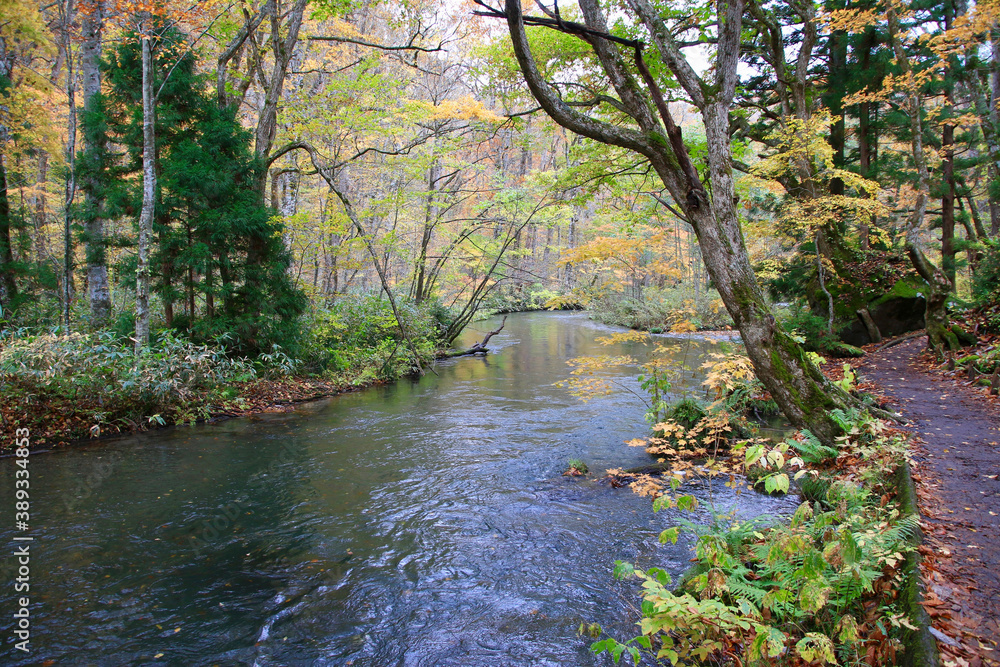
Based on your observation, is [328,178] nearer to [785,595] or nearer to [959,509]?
[785,595]

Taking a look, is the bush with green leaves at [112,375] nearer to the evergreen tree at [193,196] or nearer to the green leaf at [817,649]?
the evergreen tree at [193,196]

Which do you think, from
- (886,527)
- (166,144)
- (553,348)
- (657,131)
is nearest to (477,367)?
(553,348)

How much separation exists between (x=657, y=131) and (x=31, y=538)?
7235mm

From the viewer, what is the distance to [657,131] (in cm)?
507

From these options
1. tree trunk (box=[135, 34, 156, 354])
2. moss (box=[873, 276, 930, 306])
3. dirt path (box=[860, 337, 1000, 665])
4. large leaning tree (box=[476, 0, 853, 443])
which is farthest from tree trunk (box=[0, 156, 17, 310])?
moss (box=[873, 276, 930, 306])

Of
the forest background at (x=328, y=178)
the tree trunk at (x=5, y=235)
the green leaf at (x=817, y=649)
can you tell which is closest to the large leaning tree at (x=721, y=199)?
the forest background at (x=328, y=178)

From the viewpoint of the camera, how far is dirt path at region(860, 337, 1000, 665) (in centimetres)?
236

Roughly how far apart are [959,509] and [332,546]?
5.12 m

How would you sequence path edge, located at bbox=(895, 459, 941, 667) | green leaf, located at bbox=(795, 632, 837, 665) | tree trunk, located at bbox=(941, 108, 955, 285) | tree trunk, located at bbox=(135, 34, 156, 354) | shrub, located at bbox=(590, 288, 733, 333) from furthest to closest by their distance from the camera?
shrub, located at bbox=(590, 288, 733, 333), tree trunk, located at bbox=(941, 108, 955, 285), tree trunk, located at bbox=(135, 34, 156, 354), green leaf, located at bbox=(795, 632, 837, 665), path edge, located at bbox=(895, 459, 941, 667)

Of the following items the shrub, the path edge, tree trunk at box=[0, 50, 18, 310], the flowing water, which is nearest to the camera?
the path edge

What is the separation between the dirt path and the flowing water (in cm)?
156

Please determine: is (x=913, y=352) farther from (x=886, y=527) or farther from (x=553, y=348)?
(x=553, y=348)

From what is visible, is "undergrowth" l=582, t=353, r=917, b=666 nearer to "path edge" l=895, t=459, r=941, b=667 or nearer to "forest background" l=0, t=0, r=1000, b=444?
"path edge" l=895, t=459, r=941, b=667

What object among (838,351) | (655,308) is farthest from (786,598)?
(655,308)
